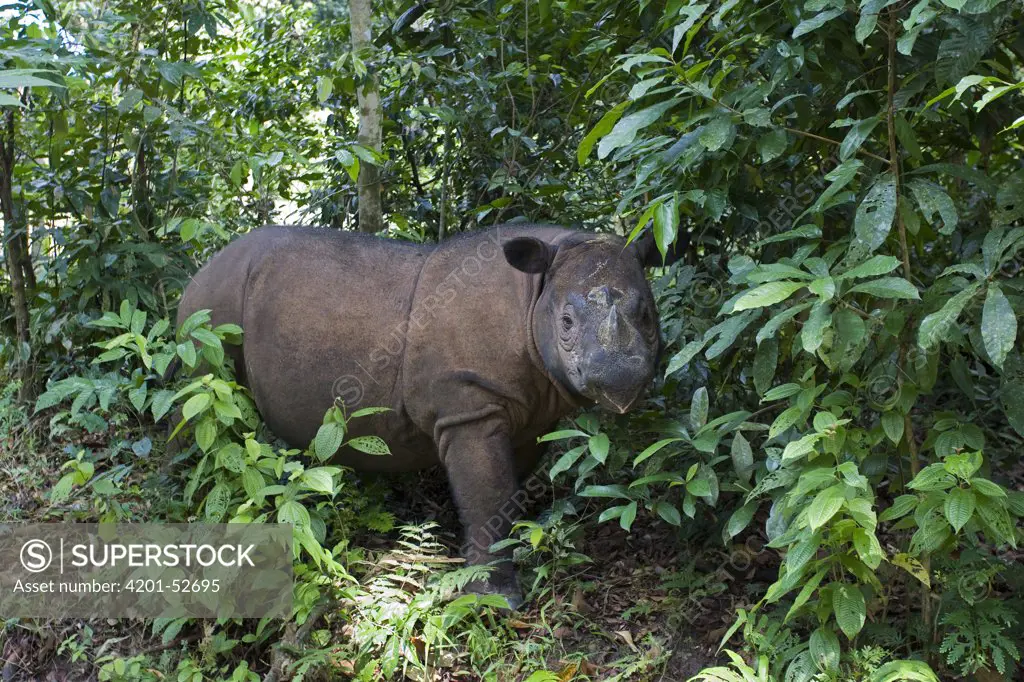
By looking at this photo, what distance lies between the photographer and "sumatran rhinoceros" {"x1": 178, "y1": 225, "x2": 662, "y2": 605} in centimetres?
501

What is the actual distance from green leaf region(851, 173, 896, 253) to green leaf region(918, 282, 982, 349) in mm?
414

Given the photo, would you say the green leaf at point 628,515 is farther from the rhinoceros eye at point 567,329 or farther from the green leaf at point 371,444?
the green leaf at point 371,444

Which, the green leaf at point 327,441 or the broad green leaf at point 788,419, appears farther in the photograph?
the green leaf at point 327,441

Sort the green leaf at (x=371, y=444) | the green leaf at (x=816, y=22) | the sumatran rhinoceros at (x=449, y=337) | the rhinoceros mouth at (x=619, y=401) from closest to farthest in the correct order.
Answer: the green leaf at (x=816, y=22)
the rhinoceros mouth at (x=619, y=401)
the green leaf at (x=371, y=444)
the sumatran rhinoceros at (x=449, y=337)

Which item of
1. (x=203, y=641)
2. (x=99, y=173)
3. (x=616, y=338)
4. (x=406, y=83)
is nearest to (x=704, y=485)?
(x=616, y=338)

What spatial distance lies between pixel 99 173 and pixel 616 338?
4145mm

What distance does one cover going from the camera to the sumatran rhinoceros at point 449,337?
5008 millimetres

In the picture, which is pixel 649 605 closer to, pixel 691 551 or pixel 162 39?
pixel 691 551

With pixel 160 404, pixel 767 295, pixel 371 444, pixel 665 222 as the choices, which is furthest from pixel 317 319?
pixel 767 295

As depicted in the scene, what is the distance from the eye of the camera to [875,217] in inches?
149

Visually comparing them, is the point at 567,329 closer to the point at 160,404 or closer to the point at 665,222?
the point at 665,222

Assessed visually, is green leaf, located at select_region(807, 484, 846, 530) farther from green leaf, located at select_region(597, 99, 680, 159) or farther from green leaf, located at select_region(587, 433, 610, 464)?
green leaf, located at select_region(597, 99, 680, 159)

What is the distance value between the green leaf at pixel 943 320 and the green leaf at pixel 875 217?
0.41m

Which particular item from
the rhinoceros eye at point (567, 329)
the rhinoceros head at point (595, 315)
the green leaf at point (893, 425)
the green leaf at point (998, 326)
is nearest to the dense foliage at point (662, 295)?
the green leaf at point (998, 326)
